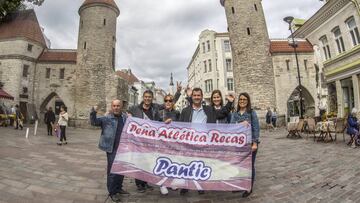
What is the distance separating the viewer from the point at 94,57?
80.2ft

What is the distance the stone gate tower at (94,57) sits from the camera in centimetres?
2395

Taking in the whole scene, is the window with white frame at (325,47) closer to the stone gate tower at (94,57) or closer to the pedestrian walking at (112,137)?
the stone gate tower at (94,57)

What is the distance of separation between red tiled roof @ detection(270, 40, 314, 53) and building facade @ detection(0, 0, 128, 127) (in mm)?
16134

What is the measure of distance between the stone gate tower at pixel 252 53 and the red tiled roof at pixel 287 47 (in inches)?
90.3

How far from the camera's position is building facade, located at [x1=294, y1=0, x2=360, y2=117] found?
16.9 metres

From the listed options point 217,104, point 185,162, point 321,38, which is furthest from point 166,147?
point 321,38

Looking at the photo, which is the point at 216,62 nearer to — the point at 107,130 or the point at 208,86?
the point at 208,86

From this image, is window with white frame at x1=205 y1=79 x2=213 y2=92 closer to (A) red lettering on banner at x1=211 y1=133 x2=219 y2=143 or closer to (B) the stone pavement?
(B) the stone pavement

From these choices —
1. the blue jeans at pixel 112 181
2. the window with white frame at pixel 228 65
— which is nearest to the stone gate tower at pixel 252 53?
the window with white frame at pixel 228 65

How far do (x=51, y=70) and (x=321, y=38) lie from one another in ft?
92.2

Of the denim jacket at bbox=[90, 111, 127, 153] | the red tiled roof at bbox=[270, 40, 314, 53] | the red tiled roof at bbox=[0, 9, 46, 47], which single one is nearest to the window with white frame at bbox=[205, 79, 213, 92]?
the red tiled roof at bbox=[270, 40, 314, 53]

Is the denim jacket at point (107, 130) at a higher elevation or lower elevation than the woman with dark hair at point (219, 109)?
lower

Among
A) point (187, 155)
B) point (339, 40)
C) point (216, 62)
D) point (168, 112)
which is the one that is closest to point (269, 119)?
Answer: point (339, 40)

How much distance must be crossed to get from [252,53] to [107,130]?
19.2m
